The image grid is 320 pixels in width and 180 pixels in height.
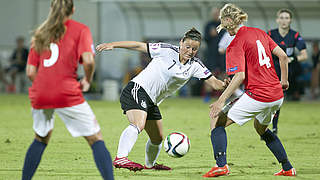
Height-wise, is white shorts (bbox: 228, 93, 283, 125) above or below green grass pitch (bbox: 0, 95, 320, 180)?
above

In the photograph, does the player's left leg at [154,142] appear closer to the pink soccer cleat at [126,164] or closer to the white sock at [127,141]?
the white sock at [127,141]

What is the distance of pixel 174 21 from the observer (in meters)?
26.0

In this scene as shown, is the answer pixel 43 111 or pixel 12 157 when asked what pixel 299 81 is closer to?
pixel 12 157

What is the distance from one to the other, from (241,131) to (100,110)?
5666 mm

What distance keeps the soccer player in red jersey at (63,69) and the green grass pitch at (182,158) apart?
1.49 metres

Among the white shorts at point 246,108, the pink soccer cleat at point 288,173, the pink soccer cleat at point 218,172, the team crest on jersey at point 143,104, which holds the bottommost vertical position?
the pink soccer cleat at point 288,173

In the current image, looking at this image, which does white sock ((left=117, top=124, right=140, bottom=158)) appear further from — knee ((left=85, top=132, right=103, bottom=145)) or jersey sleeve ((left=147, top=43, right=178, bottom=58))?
knee ((left=85, top=132, right=103, bottom=145))

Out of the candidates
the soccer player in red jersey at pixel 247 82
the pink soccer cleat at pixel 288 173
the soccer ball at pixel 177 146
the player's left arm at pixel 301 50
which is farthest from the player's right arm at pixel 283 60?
the player's left arm at pixel 301 50

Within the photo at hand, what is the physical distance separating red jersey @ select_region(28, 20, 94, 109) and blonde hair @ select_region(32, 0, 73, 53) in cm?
6

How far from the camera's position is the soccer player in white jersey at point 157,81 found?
6.88 m

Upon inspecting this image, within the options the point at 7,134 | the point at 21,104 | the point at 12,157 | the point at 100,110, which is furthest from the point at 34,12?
the point at 12,157

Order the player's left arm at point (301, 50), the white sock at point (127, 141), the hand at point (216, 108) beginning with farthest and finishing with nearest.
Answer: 1. the player's left arm at point (301, 50)
2. the white sock at point (127, 141)
3. the hand at point (216, 108)

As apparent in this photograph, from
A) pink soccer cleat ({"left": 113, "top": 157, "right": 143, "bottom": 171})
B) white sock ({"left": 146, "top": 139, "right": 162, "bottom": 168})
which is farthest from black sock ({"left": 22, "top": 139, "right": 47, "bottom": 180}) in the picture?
white sock ({"left": 146, "top": 139, "right": 162, "bottom": 168})

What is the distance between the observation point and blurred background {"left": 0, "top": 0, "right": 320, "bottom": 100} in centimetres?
2242
